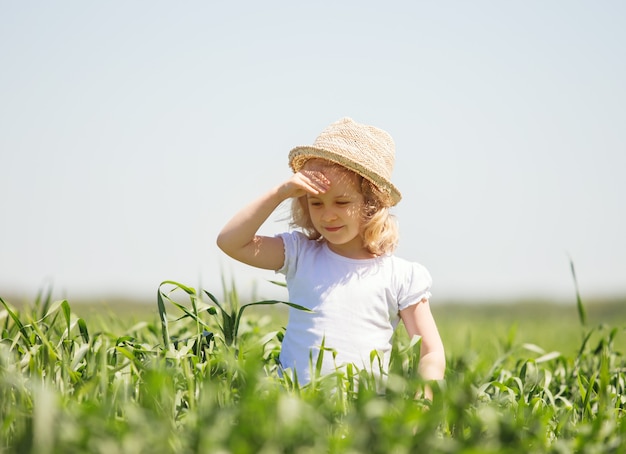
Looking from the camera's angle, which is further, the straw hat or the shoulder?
the shoulder

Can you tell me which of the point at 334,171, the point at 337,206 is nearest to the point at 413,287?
the point at 337,206

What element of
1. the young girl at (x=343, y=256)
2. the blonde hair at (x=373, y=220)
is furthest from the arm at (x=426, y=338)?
the blonde hair at (x=373, y=220)

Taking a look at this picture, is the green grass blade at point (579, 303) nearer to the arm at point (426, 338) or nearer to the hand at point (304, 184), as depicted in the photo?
the arm at point (426, 338)

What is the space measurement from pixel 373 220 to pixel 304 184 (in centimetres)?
34

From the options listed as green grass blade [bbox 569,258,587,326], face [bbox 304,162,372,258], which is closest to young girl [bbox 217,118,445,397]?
face [bbox 304,162,372,258]

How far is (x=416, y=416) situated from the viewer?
69.4 inches

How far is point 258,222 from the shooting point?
304cm

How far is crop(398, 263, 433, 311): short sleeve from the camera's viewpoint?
3.16 metres

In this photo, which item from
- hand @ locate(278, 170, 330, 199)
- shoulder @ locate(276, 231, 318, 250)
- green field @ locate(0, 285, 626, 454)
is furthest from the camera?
shoulder @ locate(276, 231, 318, 250)

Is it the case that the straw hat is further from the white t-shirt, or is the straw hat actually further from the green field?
the green field

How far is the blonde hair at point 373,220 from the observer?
314 centimetres

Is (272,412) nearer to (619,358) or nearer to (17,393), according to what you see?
(17,393)

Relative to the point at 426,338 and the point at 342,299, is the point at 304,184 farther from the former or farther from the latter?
the point at 426,338

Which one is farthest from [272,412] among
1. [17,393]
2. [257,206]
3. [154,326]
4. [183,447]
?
[154,326]
